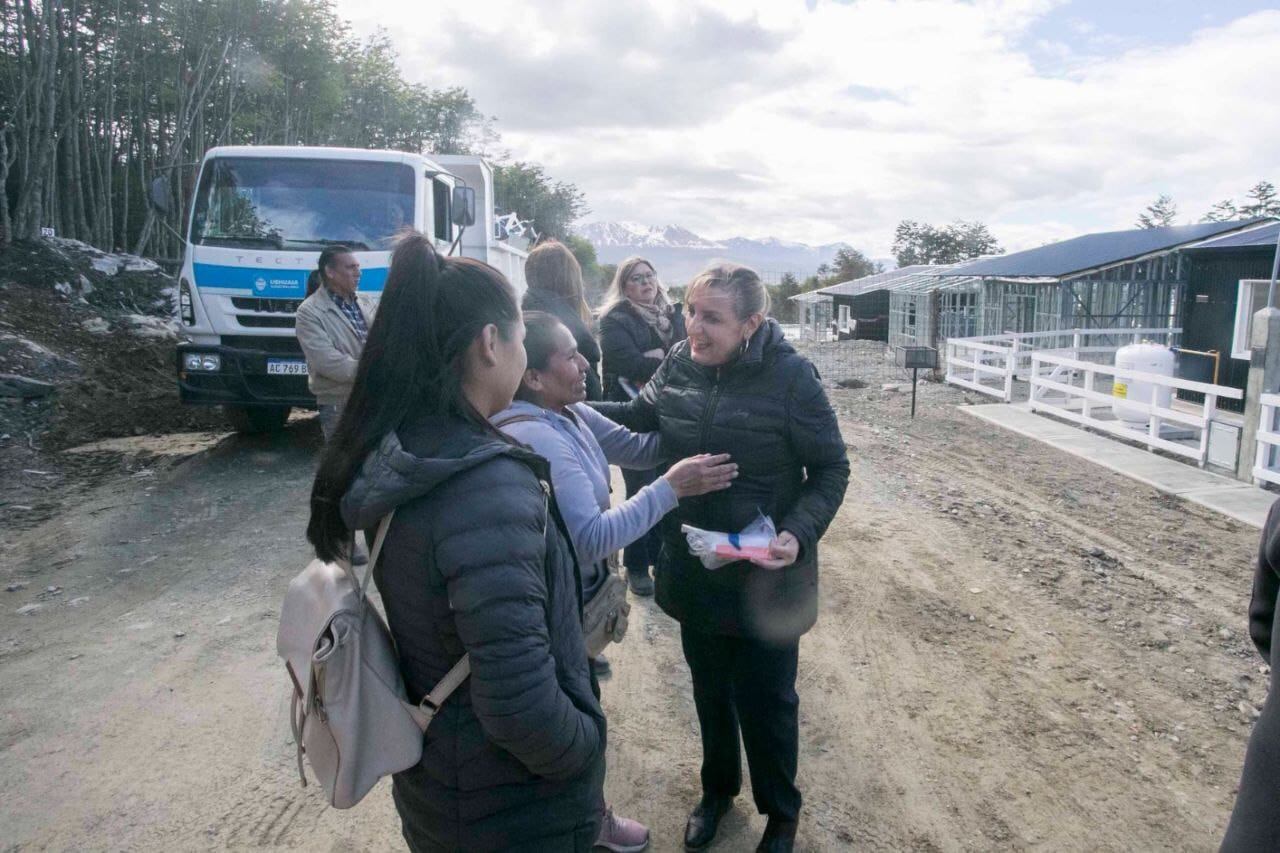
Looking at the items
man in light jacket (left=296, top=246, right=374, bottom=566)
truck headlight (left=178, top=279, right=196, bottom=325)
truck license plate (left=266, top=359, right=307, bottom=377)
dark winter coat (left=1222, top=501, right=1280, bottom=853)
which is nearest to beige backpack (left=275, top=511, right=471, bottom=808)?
dark winter coat (left=1222, top=501, right=1280, bottom=853)

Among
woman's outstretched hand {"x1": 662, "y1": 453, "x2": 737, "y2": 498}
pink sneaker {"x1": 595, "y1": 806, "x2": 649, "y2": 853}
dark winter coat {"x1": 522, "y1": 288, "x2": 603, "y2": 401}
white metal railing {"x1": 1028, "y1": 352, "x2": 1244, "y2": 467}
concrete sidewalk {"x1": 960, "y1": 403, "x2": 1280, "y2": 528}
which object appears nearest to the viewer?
woman's outstretched hand {"x1": 662, "y1": 453, "x2": 737, "y2": 498}

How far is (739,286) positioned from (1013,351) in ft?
41.8

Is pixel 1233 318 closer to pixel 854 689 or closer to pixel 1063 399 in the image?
pixel 1063 399

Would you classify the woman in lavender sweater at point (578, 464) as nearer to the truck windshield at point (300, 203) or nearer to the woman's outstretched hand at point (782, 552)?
the woman's outstretched hand at point (782, 552)

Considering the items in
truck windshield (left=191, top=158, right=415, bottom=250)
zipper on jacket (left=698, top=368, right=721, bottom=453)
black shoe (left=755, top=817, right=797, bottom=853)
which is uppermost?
truck windshield (left=191, top=158, right=415, bottom=250)

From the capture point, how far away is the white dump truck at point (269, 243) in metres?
7.39

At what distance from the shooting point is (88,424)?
29.1 feet

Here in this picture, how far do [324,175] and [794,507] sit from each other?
6531 mm

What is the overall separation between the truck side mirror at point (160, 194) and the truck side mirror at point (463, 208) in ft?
8.23

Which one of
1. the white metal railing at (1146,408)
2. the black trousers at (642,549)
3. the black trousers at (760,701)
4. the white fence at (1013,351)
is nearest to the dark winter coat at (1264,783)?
the black trousers at (760,701)

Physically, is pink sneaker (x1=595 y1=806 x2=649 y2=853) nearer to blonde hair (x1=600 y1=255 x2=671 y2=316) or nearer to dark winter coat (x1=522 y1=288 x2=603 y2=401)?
dark winter coat (x1=522 y1=288 x2=603 y2=401)

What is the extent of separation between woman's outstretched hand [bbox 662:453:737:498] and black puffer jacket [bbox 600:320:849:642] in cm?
26

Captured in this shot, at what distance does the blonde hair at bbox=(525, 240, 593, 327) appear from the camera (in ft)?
14.8

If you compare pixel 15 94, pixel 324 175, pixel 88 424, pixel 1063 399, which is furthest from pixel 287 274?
pixel 1063 399
